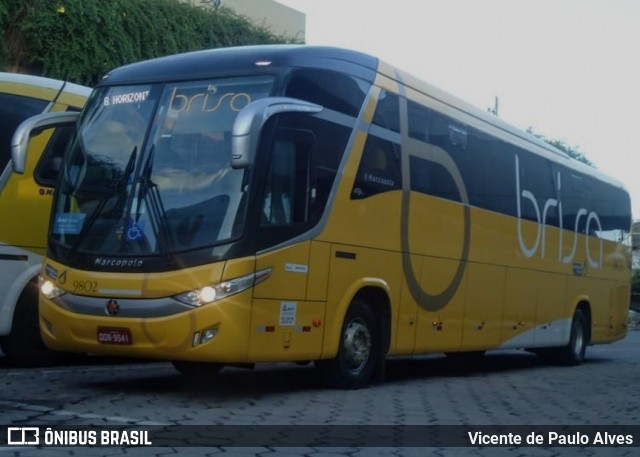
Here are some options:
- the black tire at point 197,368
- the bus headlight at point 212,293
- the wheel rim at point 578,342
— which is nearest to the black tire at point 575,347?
the wheel rim at point 578,342

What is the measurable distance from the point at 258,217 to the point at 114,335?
174 cm

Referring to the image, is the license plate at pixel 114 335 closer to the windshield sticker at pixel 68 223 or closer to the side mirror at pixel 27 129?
the windshield sticker at pixel 68 223

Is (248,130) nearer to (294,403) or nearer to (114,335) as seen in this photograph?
(114,335)

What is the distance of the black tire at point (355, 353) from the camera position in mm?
11250

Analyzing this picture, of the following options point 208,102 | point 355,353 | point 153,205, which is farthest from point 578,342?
point 153,205

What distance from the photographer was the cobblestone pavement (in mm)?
7953

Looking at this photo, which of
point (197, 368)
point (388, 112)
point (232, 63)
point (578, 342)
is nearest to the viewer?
point (232, 63)

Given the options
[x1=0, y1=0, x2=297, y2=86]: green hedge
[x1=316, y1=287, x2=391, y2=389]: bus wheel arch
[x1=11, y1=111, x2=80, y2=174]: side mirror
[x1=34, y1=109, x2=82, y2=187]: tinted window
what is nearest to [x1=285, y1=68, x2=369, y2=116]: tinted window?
[x1=316, y1=287, x2=391, y2=389]: bus wheel arch

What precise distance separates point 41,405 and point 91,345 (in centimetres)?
122

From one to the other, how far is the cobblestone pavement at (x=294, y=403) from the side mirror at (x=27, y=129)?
2.25 meters

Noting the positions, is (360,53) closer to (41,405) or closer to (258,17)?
(41,405)

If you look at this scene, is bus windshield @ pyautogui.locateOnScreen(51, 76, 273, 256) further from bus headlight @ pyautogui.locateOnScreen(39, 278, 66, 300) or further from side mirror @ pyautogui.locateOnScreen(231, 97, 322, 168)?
side mirror @ pyautogui.locateOnScreen(231, 97, 322, 168)

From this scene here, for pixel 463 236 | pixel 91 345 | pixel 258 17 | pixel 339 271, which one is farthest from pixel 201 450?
pixel 258 17

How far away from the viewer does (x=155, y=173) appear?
1023 cm
